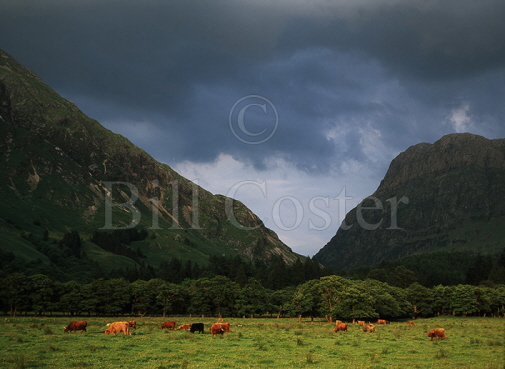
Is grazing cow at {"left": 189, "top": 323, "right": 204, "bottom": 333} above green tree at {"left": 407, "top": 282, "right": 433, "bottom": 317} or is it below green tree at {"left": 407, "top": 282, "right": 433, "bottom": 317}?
above

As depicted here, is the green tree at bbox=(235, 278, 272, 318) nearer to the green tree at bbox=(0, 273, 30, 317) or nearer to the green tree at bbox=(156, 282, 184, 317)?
the green tree at bbox=(156, 282, 184, 317)

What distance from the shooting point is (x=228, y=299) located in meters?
131

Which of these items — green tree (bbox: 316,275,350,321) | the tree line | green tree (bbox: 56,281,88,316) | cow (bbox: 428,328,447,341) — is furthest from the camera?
green tree (bbox: 56,281,88,316)

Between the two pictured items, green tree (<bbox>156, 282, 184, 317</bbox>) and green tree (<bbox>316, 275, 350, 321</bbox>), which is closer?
green tree (<bbox>316, 275, 350, 321</bbox>)

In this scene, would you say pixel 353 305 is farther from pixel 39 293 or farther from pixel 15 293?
pixel 15 293

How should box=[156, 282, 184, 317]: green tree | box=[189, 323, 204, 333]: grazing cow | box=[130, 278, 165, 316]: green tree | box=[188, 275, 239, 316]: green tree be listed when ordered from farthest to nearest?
box=[188, 275, 239, 316]: green tree, box=[156, 282, 184, 317]: green tree, box=[130, 278, 165, 316]: green tree, box=[189, 323, 204, 333]: grazing cow

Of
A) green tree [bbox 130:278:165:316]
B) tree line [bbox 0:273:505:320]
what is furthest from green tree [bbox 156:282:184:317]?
green tree [bbox 130:278:165:316]

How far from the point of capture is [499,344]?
3869 centimetres

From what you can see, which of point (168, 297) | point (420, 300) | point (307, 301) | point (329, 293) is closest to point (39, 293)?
point (168, 297)

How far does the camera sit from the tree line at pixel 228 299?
364 feet

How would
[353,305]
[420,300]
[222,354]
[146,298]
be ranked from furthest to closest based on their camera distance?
[420,300]
[146,298]
[353,305]
[222,354]

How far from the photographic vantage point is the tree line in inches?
4363

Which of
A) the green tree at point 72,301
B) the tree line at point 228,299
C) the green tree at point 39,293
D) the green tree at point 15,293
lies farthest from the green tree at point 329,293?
the green tree at point 15,293

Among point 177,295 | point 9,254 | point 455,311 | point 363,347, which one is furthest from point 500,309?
point 9,254
